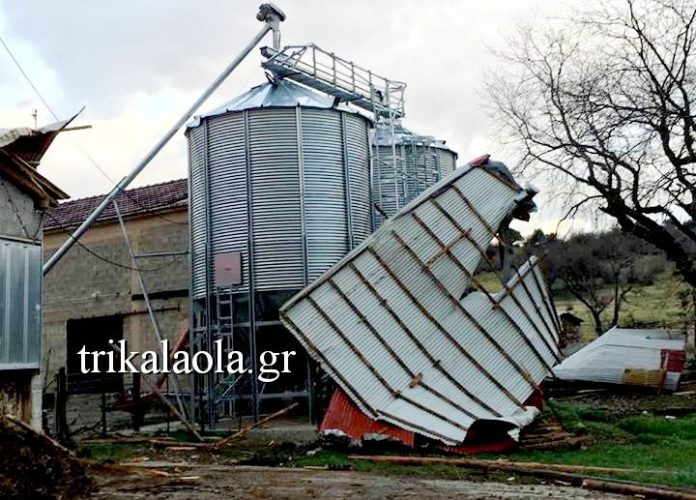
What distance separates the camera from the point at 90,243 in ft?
95.8

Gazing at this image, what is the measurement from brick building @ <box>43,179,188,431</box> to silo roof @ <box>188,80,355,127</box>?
687 centimetres

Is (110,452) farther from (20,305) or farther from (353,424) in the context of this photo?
(353,424)

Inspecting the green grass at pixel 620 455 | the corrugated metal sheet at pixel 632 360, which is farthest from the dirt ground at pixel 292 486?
the corrugated metal sheet at pixel 632 360

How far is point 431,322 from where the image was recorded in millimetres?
17281

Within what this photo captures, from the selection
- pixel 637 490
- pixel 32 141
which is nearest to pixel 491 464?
pixel 637 490

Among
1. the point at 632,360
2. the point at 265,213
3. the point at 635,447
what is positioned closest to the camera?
the point at 635,447

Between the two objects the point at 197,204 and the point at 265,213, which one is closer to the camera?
the point at 265,213

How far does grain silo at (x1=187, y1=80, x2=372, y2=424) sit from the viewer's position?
18.7m

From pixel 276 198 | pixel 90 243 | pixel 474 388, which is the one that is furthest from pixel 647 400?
pixel 90 243

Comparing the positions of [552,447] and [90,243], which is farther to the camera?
[90,243]

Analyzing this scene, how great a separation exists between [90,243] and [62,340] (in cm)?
378

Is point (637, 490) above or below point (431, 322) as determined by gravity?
below

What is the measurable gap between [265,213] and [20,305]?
6.15 meters

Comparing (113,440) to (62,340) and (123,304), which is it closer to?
(123,304)
